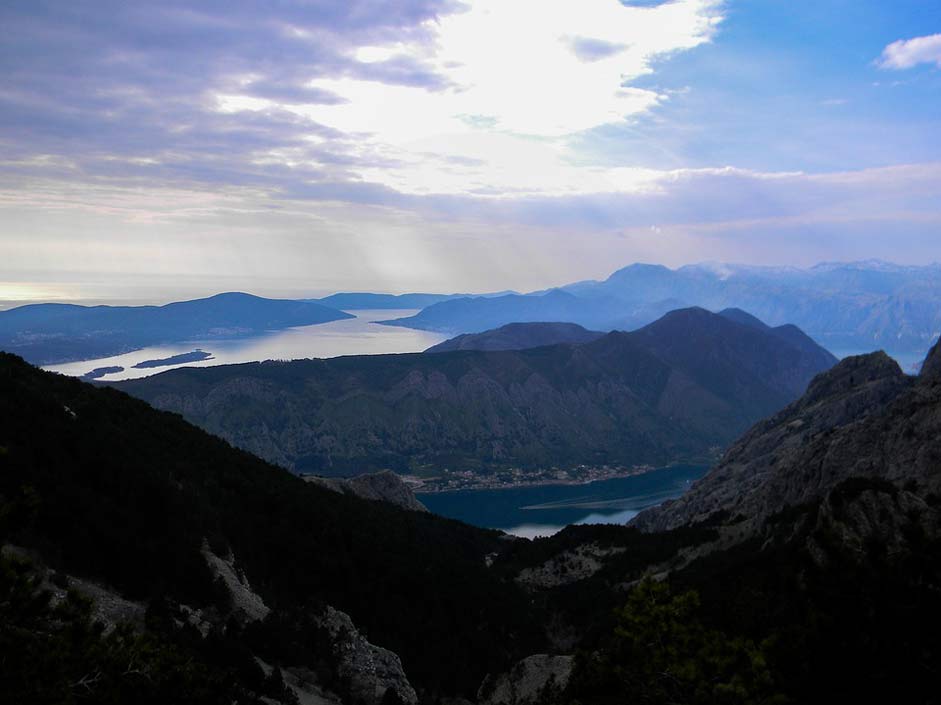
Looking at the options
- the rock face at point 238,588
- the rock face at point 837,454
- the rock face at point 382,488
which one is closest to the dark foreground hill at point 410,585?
the rock face at point 238,588

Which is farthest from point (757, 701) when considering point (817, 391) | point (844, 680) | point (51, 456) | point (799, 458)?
point (817, 391)

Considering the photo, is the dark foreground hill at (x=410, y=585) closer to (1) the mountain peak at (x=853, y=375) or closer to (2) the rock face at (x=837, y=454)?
(2) the rock face at (x=837, y=454)

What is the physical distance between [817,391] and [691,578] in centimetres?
9459

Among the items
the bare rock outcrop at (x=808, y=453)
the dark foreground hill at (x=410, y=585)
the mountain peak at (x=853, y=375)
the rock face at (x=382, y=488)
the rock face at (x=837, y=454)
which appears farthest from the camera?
the mountain peak at (x=853, y=375)

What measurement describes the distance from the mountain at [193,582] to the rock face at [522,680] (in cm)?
126

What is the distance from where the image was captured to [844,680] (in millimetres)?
17109

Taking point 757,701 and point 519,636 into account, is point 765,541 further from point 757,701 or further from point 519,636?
point 757,701

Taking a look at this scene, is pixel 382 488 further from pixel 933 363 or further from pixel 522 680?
pixel 933 363

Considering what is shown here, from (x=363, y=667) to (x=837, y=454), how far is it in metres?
59.8

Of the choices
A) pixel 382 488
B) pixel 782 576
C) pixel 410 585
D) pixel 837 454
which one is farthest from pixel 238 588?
pixel 382 488

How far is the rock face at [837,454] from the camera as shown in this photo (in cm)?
6253

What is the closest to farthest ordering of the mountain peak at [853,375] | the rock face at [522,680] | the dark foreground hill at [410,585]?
the dark foreground hill at [410,585], the rock face at [522,680], the mountain peak at [853,375]

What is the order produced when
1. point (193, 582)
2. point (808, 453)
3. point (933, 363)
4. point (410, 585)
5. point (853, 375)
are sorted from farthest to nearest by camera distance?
point (853, 375) < point (933, 363) < point (808, 453) < point (410, 585) < point (193, 582)

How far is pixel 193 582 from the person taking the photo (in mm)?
34344
